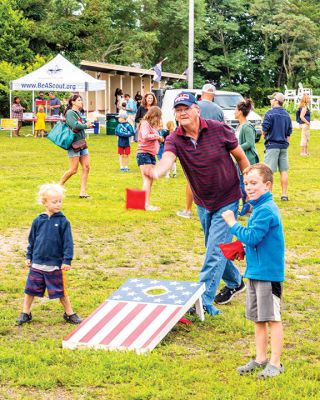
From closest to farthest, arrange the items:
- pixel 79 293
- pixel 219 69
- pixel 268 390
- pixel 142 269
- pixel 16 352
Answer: pixel 268 390, pixel 16 352, pixel 79 293, pixel 142 269, pixel 219 69

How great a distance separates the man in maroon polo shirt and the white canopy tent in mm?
21669

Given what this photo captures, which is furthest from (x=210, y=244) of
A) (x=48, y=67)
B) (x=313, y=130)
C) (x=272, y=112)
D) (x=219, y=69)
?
(x=219, y=69)

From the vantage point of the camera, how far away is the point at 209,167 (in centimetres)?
618

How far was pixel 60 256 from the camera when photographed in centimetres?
638

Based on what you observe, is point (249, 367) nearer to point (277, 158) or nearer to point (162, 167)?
point (162, 167)

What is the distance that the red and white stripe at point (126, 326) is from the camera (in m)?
5.67

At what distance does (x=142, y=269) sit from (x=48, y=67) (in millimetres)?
21242

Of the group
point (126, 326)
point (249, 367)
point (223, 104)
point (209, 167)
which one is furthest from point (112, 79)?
point (249, 367)

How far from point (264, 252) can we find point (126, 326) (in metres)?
1.35

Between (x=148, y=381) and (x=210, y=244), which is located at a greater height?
(x=210, y=244)

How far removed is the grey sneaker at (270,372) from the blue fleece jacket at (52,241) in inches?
76.3

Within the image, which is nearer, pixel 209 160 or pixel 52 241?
pixel 209 160

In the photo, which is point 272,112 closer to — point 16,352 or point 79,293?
point 79,293

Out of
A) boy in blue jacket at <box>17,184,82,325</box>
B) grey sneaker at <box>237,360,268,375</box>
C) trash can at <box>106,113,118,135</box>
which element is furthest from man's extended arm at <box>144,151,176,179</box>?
trash can at <box>106,113,118,135</box>
